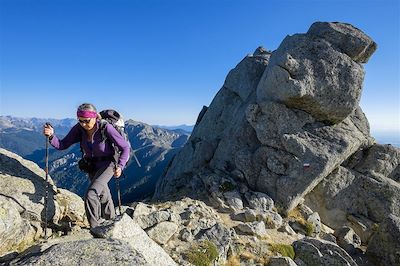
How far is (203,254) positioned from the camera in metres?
14.8

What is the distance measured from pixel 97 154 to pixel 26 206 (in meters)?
3.51

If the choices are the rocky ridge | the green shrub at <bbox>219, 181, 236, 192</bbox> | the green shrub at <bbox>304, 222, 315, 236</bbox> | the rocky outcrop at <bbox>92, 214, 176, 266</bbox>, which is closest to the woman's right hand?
the rocky outcrop at <bbox>92, 214, 176, 266</bbox>

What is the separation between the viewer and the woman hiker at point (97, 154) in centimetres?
1278

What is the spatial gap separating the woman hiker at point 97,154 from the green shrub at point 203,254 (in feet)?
12.4

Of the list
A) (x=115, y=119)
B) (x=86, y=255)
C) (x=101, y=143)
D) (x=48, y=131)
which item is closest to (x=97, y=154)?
(x=101, y=143)

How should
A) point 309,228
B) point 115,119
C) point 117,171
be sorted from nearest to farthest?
point 117,171 < point 115,119 < point 309,228

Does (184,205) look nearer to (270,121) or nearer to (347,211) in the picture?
(270,121)

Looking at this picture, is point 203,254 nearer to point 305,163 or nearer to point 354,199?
point 305,163

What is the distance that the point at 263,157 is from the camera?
96.7 ft

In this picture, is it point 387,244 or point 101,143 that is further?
point 387,244

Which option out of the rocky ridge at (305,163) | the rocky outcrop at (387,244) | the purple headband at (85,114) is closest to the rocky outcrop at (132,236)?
the purple headband at (85,114)

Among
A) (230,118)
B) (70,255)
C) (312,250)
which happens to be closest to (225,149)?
(230,118)

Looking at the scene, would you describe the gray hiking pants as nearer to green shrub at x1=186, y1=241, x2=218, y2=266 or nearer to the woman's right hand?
the woman's right hand

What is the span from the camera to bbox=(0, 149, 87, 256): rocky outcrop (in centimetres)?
1161
